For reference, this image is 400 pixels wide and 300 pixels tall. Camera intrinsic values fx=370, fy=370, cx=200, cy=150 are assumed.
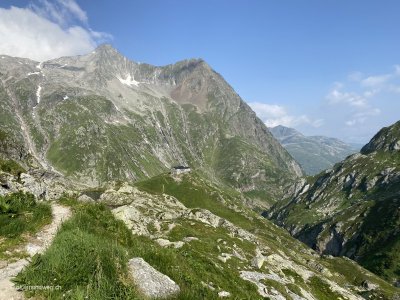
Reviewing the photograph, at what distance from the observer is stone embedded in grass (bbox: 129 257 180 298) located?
13.1m

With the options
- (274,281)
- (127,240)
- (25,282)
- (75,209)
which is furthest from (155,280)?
(274,281)

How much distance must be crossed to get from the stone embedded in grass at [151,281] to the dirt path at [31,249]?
3.81 m

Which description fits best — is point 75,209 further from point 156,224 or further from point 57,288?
point 156,224

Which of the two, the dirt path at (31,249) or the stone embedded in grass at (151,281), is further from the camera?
the stone embedded in grass at (151,281)

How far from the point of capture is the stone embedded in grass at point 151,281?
517 inches

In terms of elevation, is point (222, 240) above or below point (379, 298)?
above

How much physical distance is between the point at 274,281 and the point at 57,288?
47.9m

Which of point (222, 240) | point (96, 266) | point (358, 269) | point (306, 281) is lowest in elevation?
point (358, 269)

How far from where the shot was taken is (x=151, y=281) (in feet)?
44.4

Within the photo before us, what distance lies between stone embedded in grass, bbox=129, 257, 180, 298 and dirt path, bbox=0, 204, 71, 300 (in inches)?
150

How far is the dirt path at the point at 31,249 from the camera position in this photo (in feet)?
39.6

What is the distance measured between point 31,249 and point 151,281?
6.32 m

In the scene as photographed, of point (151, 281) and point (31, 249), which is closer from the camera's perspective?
point (151, 281)

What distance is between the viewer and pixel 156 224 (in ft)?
275
